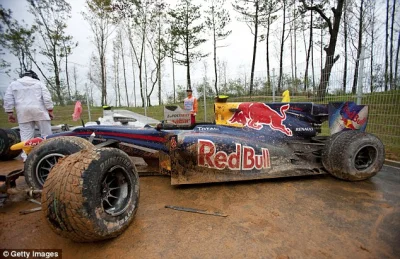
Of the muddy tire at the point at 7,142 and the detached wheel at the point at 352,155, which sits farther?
the muddy tire at the point at 7,142

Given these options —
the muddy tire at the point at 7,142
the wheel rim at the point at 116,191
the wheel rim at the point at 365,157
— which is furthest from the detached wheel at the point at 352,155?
the muddy tire at the point at 7,142

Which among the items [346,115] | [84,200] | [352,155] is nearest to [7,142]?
[84,200]

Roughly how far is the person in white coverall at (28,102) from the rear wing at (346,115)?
5164mm

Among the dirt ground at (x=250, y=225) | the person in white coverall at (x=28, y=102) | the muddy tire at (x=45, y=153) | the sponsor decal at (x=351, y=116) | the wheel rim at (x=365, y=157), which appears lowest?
the dirt ground at (x=250, y=225)

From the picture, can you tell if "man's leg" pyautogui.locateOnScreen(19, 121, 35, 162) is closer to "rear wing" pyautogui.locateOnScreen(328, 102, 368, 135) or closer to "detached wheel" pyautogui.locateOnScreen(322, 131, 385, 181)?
"detached wheel" pyautogui.locateOnScreen(322, 131, 385, 181)

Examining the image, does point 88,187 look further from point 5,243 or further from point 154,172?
point 154,172

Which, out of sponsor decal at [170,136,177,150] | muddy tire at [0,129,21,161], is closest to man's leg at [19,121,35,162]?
muddy tire at [0,129,21,161]

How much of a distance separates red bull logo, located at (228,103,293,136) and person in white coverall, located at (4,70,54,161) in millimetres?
3568

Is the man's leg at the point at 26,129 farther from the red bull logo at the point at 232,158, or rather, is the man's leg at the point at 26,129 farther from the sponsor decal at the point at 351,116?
the sponsor decal at the point at 351,116

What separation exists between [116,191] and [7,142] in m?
4.31

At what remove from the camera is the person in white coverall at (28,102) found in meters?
4.01

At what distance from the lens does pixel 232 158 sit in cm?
300

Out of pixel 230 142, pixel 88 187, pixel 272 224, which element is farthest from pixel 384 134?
pixel 88 187

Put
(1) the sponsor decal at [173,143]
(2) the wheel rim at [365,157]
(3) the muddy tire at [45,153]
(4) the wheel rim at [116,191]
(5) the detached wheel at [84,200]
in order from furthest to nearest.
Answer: (2) the wheel rim at [365,157], (1) the sponsor decal at [173,143], (3) the muddy tire at [45,153], (4) the wheel rim at [116,191], (5) the detached wheel at [84,200]
